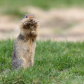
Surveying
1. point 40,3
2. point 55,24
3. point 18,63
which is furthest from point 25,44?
point 40,3

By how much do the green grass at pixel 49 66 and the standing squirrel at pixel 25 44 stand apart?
21 centimetres

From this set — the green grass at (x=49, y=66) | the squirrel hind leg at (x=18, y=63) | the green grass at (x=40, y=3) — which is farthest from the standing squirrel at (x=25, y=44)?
the green grass at (x=40, y=3)

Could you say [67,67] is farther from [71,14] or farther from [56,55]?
[71,14]

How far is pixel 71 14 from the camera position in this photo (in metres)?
16.0

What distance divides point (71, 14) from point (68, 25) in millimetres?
2262

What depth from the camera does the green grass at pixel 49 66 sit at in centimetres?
473

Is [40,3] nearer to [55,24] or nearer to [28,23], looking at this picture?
[55,24]

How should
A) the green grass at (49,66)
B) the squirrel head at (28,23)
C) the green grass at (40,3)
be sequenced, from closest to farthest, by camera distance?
the green grass at (49,66) → the squirrel head at (28,23) → the green grass at (40,3)

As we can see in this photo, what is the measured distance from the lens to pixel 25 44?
5.20 meters

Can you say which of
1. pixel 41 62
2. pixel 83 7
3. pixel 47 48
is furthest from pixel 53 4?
pixel 41 62

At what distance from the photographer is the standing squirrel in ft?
16.7

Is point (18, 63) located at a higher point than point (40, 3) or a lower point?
lower

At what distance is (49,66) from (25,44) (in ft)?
2.91

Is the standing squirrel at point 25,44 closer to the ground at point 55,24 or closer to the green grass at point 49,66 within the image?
the green grass at point 49,66
